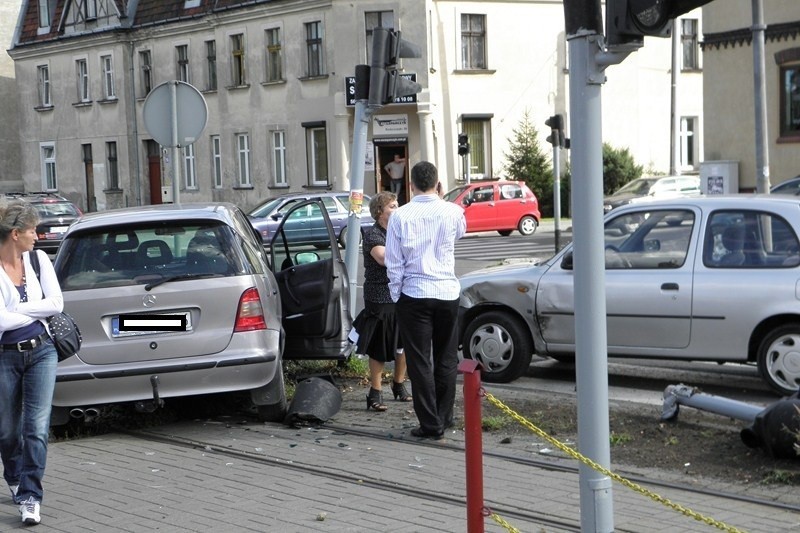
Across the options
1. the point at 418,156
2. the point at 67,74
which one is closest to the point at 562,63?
the point at 418,156

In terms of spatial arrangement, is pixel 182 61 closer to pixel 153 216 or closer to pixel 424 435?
pixel 153 216

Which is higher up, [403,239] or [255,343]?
[403,239]

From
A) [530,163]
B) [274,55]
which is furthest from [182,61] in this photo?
[530,163]

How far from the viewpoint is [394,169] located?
136 feet

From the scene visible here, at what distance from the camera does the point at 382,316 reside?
920cm

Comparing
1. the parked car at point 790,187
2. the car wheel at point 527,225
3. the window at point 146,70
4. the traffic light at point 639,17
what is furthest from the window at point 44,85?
the traffic light at point 639,17

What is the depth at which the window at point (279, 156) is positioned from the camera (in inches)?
1754

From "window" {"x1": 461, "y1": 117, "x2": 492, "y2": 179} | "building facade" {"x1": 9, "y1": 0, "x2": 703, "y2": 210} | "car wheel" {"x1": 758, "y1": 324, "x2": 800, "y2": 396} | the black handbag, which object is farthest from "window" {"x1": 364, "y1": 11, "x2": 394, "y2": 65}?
the black handbag

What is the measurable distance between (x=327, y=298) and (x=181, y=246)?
148 cm

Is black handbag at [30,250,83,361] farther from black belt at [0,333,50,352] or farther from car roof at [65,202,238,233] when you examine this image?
car roof at [65,202,238,233]

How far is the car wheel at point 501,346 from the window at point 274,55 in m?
34.8

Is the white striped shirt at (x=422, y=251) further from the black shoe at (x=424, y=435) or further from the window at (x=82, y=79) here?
the window at (x=82, y=79)

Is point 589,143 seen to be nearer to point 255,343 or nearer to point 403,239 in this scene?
point 403,239

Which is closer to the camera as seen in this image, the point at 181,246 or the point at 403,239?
the point at 403,239
